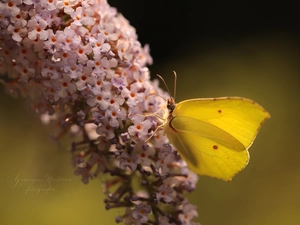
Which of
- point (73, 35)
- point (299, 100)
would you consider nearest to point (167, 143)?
point (73, 35)

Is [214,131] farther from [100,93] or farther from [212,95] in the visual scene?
[212,95]

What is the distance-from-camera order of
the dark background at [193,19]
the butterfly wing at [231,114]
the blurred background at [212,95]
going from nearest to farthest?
the butterfly wing at [231,114]
the blurred background at [212,95]
the dark background at [193,19]

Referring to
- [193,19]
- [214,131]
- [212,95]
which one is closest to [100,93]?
[214,131]

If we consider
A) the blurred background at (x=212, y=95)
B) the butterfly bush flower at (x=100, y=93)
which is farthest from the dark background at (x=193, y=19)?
the butterfly bush flower at (x=100, y=93)

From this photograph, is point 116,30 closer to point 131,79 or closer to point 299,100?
point 131,79

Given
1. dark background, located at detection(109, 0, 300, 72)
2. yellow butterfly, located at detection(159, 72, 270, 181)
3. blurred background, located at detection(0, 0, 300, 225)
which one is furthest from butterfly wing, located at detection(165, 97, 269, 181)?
dark background, located at detection(109, 0, 300, 72)

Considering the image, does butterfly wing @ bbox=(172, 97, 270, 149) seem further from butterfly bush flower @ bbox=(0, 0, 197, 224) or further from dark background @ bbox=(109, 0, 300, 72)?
dark background @ bbox=(109, 0, 300, 72)

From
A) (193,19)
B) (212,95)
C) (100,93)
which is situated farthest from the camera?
(193,19)

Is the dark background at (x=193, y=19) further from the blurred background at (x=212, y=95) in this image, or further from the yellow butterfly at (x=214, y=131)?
the yellow butterfly at (x=214, y=131)
